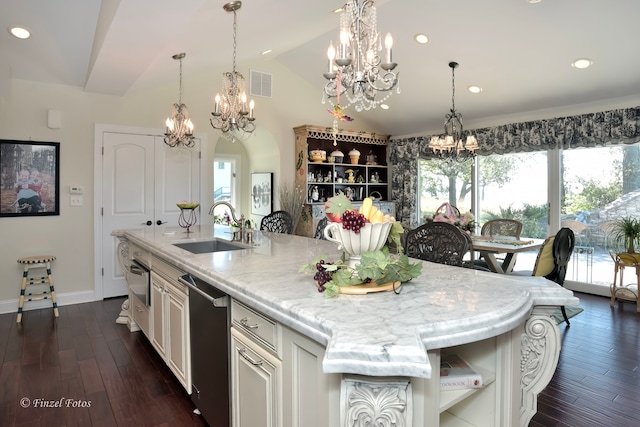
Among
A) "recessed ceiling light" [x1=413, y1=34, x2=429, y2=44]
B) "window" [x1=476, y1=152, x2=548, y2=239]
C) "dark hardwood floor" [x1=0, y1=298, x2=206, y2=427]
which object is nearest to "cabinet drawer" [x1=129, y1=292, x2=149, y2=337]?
"dark hardwood floor" [x1=0, y1=298, x2=206, y2=427]

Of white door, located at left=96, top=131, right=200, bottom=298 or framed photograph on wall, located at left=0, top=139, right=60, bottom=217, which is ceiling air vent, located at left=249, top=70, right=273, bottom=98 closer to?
white door, located at left=96, top=131, right=200, bottom=298

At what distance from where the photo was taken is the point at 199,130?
5.54m

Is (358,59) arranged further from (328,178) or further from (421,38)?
(328,178)

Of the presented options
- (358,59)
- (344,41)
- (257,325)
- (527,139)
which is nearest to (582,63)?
(527,139)

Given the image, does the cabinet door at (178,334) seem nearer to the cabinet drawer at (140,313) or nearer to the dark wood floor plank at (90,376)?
the dark wood floor plank at (90,376)

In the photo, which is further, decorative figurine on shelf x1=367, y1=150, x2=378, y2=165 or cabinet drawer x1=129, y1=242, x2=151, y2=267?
decorative figurine on shelf x1=367, y1=150, x2=378, y2=165

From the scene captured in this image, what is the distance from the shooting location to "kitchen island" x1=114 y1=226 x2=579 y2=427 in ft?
3.14

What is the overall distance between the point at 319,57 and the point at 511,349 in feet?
17.4

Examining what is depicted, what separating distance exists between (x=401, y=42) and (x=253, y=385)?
179 inches

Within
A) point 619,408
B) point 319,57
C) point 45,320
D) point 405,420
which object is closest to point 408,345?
point 405,420

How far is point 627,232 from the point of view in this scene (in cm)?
451

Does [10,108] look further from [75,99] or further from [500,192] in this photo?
[500,192]

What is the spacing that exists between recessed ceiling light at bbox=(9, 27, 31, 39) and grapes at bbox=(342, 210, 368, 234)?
153 inches

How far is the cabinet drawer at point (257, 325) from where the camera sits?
4.67 ft
